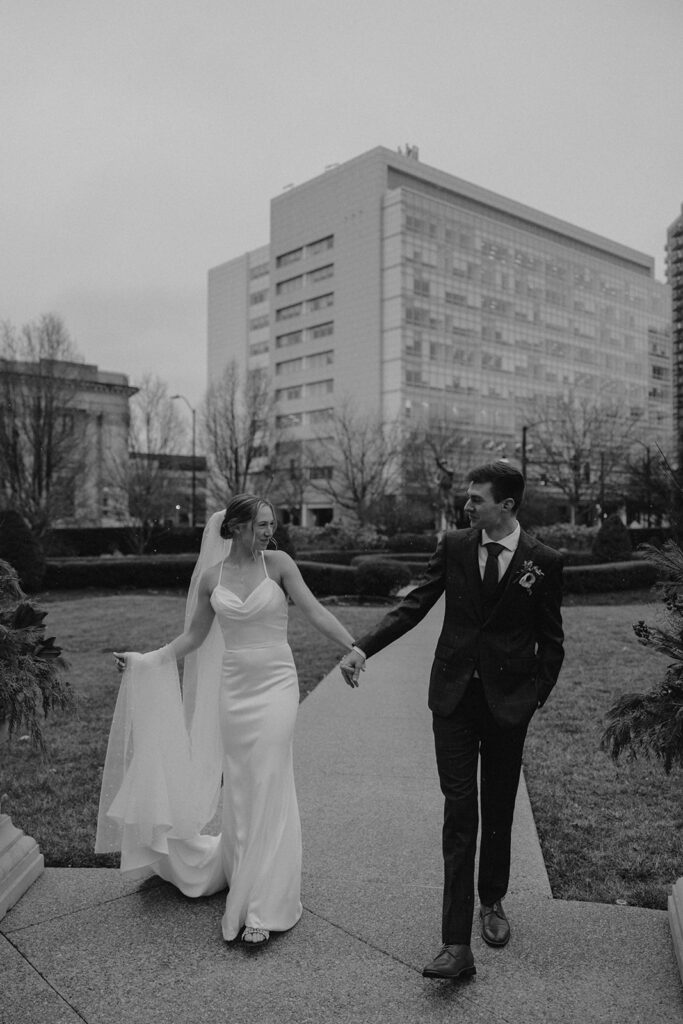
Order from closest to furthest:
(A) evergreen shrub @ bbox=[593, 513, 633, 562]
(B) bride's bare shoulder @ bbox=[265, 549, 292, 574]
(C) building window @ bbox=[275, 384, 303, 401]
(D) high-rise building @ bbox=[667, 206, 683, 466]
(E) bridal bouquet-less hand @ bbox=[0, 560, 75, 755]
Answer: (E) bridal bouquet-less hand @ bbox=[0, 560, 75, 755], (B) bride's bare shoulder @ bbox=[265, 549, 292, 574], (A) evergreen shrub @ bbox=[593, 513, 633, 562], (C) building window @ bbox=[275, 384, 303, 401], (D) high-rise building @ bbox=[667, 206, 683, 466]

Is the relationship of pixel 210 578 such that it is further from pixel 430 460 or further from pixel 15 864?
pixel 430 460

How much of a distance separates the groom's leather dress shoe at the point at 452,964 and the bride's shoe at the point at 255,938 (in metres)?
0.75

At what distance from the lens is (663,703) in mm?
3658

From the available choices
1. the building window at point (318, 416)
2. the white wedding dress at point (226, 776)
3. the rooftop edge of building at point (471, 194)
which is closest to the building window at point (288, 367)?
the building window at point (318, 416)

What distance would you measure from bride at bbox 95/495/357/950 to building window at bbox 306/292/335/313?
9058 cm

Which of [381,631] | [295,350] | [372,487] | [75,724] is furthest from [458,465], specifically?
[381,631]

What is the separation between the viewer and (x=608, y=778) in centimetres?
655

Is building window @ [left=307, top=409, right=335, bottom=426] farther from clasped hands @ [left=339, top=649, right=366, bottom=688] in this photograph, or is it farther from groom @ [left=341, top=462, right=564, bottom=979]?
groom @ [left=341, top=462, right=564, bottom=979]

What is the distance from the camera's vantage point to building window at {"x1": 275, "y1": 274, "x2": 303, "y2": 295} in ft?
318

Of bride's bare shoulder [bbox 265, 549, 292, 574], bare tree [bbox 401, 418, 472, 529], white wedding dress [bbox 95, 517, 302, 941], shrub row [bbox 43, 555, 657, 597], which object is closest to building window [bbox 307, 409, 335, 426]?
bare tree [bbox 401, 418, 472, 529]

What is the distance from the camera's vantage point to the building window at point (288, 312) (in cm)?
9699

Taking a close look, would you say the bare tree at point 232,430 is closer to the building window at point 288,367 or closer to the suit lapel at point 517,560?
the suit lapel at point 517,560

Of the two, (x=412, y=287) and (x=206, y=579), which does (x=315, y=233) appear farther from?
(x=206, y=579)

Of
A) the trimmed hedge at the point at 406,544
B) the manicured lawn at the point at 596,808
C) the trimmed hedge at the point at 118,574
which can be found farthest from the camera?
the trimmed hedge at the point at 406,544
